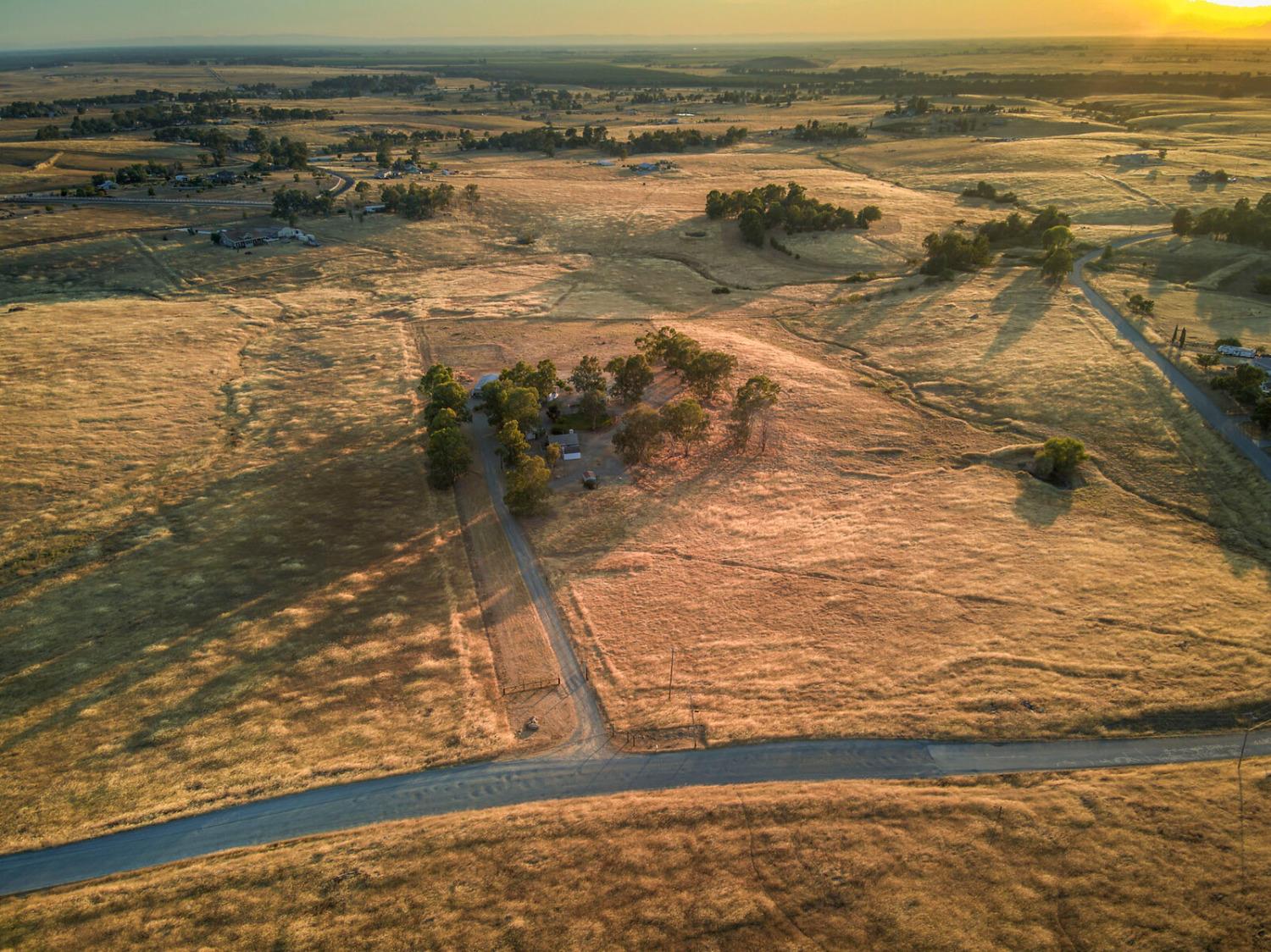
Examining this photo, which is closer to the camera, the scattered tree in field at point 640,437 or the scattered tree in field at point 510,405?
the scattered tree in field at point 640,437

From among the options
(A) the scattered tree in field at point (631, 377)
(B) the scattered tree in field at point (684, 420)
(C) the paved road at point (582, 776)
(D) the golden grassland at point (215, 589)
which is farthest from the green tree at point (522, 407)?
(C) the paved road at point (582, 776)

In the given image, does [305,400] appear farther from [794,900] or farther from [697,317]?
[794,900]

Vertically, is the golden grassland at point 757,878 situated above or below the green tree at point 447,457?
below

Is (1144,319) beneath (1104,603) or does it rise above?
above

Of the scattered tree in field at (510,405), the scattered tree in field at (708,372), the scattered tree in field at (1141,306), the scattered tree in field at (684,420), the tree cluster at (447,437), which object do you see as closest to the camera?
the tree cluster at (447,437)

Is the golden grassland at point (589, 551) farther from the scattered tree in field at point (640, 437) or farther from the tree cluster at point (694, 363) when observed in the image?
the tree cluster at point (694, 363)

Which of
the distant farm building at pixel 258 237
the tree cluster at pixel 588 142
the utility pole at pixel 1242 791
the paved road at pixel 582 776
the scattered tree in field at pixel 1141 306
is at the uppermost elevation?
the tree cluster at pixel 588 142

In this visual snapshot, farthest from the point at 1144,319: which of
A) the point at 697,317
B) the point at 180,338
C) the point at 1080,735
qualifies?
the point at 180,338

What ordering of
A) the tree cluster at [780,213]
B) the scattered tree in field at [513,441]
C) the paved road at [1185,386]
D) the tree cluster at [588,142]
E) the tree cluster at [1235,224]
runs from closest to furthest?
the scattered tree in field at [513,441] < the paved road at [1185,386] < the tree cluster at [1235,224] < the tree cluster at [780,213] < the tree cluster at [588,142]
